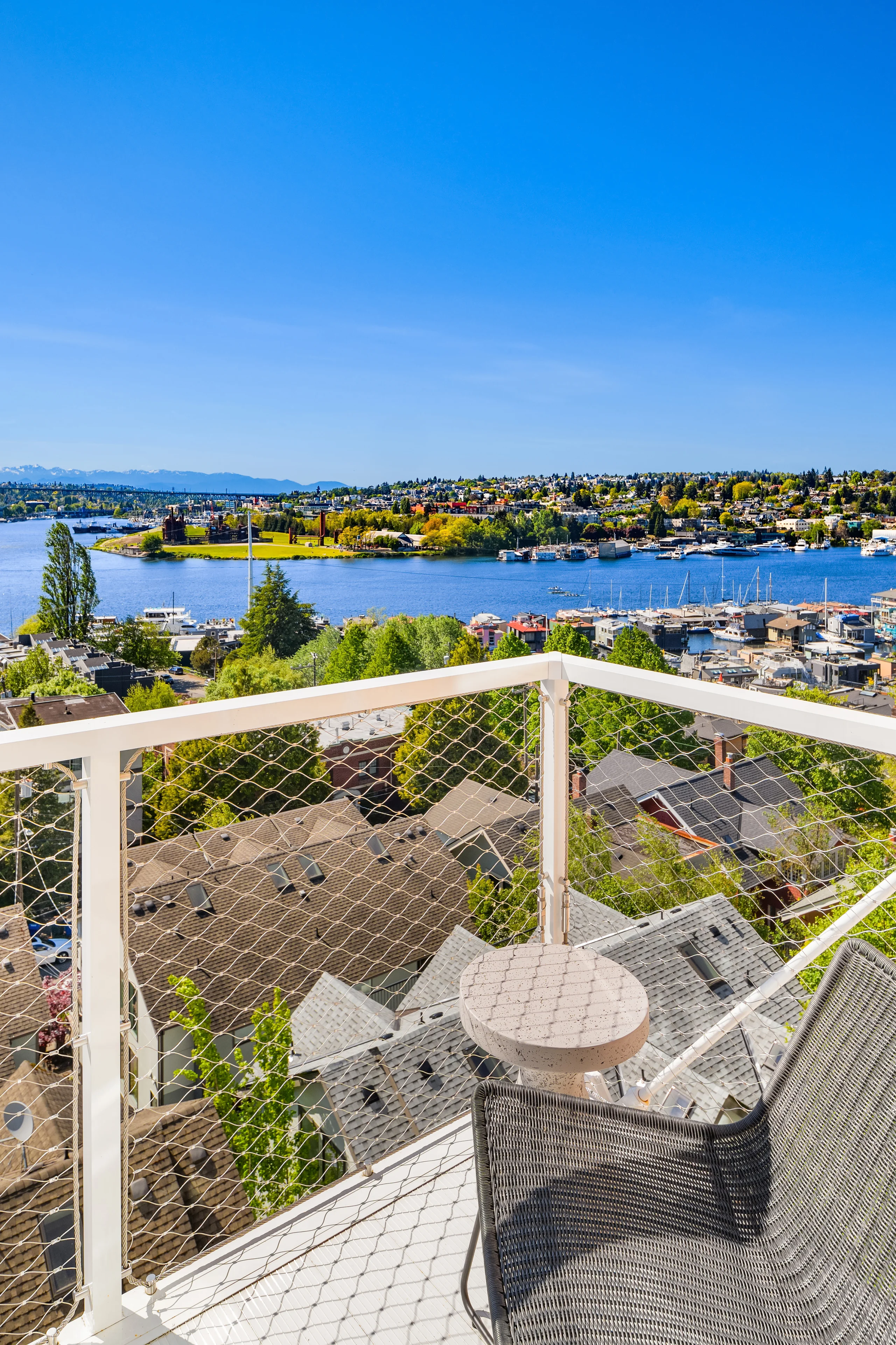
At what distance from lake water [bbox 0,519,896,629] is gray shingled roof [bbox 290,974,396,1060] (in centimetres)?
2745

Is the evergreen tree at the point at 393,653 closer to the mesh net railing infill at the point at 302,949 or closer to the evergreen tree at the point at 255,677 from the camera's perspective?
the evergreen tree at the point at 255,677

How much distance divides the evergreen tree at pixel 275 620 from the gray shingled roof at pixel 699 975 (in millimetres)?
36689

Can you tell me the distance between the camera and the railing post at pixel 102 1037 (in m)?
1.12

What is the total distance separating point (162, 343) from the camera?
208 ft

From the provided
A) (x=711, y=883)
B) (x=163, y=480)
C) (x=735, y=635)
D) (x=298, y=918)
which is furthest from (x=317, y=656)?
(x=711, y=883)

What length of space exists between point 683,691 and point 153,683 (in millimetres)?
38596

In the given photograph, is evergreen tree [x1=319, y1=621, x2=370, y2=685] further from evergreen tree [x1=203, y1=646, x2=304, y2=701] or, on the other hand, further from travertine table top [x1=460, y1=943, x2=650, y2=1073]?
travertine table top [x1=460, y1=943, x2=650, y2=1073]

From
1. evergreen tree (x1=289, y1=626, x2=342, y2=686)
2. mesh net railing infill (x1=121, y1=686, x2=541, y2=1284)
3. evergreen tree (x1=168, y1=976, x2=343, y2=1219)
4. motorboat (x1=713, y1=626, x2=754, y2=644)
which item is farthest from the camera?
evergreen tree (x1=289, y1=626, x2=342, y2=686)

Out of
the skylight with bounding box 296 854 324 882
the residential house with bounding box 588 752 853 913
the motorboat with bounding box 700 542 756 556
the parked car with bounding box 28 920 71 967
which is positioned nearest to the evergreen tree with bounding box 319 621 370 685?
A: the motorboat with bounding box 700 542 756 556

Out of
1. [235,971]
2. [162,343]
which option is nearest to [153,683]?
[235,971]

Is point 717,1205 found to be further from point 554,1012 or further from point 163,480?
point 163,480

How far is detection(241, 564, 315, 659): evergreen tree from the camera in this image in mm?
41531

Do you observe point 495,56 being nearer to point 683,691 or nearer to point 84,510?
point 84,510

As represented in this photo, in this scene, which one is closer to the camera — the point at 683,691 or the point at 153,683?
the point at 683,691
